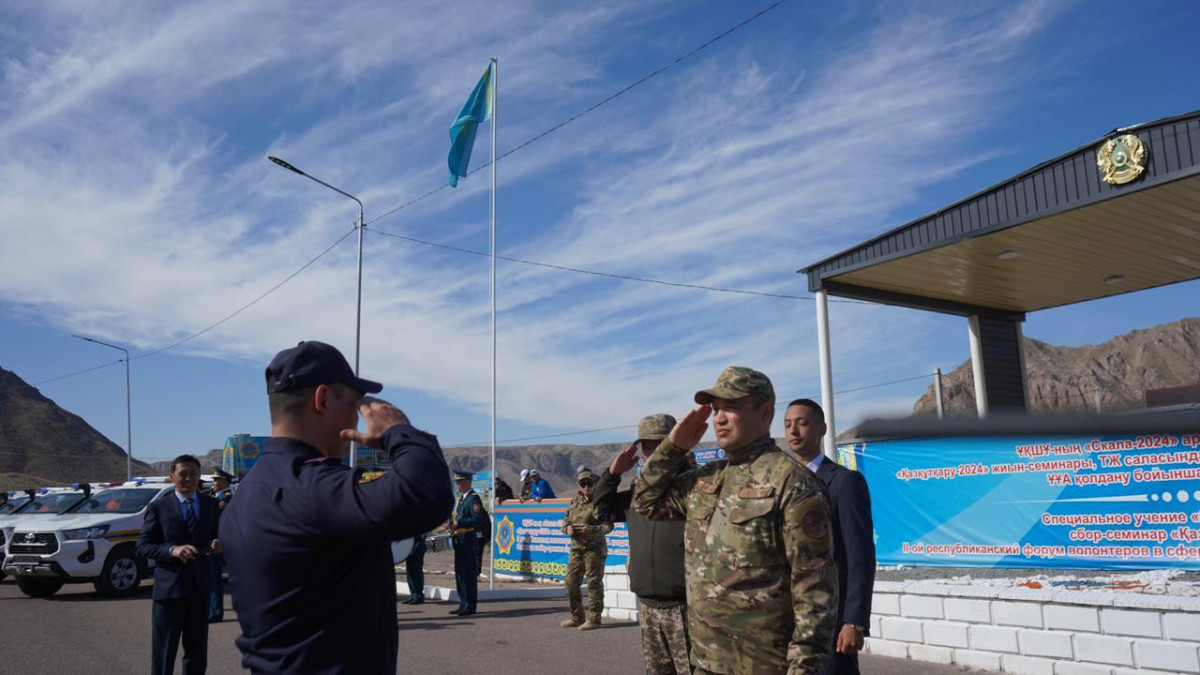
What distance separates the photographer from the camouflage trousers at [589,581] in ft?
34.0

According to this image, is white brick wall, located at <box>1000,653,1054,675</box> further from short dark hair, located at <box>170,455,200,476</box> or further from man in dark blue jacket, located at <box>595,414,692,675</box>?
short dark hair, located at <box>170,455,200,476</box>

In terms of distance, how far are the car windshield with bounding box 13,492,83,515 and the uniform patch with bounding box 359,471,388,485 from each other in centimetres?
1804

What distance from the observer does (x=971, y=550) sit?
8.28m

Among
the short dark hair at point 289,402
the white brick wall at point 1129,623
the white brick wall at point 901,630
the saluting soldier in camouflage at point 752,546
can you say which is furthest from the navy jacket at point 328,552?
the white brick wall at point 901,630

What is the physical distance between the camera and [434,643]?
959cm

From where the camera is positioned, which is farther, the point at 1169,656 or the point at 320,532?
Result: the point at 1169,656

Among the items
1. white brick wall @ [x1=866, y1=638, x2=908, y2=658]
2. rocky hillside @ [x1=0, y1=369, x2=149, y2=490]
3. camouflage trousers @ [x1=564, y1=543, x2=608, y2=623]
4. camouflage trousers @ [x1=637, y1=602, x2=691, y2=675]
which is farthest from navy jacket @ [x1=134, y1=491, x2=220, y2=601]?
rocky hillside @ [x1=0, y1=369, x2=149, y2=490]

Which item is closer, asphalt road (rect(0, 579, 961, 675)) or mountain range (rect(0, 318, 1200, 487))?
asphalt road (rect(0, 579, 961, 675))

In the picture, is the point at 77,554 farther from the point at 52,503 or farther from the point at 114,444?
the point at 114,444

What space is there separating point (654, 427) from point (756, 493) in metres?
1.79

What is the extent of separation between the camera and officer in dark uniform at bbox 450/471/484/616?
39.3 ft

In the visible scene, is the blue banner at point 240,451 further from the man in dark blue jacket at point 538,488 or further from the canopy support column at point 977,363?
the canopy support column at point 977,363

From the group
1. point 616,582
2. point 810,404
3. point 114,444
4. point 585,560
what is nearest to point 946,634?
point 810,404

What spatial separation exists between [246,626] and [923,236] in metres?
11.8
